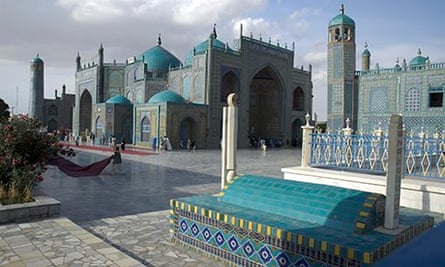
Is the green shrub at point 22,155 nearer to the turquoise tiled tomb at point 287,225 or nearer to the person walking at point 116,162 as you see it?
the turquoise tiled tomb at point 287,225

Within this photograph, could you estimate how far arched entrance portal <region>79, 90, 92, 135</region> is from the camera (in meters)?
40.5

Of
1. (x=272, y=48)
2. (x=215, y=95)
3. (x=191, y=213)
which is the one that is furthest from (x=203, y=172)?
(x=272, y=48)

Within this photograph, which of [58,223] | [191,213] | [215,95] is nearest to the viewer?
[191,213]

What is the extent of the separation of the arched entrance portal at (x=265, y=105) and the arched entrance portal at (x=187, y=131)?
9872 millimetres

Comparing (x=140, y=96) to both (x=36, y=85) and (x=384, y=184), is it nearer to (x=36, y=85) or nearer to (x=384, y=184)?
(x=36, y=85)

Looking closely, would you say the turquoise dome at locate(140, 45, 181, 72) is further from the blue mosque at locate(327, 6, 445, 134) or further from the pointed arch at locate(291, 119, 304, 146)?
the blue mosque at locate(327, 6, 445, 134)

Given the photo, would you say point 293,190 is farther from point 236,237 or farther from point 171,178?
point 171,178

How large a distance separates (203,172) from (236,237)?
30.4 feet

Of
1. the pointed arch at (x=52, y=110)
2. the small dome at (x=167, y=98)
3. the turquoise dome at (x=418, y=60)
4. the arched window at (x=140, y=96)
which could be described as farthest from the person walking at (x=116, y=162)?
the pointed arch at (x=52, y=110)

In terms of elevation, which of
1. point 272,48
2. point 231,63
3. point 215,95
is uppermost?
point 272,48

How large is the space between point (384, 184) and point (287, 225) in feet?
12.5

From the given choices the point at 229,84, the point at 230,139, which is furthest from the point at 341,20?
the point at 230,139

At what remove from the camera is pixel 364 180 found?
710 centimetres

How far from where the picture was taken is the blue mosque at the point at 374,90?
2555 centimetres
